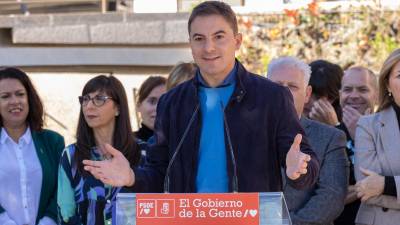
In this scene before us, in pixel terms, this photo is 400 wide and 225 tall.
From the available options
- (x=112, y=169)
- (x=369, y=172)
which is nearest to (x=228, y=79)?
(x=112, y=169)

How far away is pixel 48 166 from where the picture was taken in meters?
5.46

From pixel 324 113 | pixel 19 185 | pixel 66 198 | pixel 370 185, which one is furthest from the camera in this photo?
pixel 324 113

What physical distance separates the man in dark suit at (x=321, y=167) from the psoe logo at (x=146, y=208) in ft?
5.26

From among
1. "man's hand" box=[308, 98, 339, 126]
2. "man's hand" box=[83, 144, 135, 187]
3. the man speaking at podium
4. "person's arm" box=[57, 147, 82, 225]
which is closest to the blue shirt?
the man speaking at podium

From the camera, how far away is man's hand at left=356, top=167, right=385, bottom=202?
4.44 m

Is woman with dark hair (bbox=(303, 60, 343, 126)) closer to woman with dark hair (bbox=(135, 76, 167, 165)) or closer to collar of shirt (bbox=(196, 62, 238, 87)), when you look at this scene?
woman with dark hair (bbox=(135, 76, 167, 165))

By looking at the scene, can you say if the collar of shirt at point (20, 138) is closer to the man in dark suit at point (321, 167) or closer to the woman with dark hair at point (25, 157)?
the woman with dark hair at point (25, 157)

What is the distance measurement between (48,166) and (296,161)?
8.50 feet

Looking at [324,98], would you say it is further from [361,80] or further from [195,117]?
[195,117]

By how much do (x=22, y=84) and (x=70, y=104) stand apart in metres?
4.59

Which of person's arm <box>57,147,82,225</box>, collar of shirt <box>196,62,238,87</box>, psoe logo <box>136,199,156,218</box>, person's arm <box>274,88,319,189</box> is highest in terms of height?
collar of shirt <box>196,62,238,87</box>

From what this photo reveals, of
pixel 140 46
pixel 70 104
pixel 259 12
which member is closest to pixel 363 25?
pixel 259 12

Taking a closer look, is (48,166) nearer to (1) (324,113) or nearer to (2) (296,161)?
(1) (324,113)

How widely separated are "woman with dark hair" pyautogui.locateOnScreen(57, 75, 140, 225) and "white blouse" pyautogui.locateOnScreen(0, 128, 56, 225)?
277 millimetres
